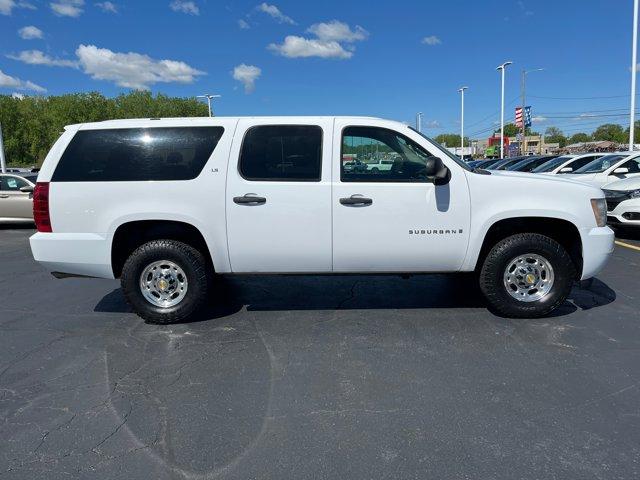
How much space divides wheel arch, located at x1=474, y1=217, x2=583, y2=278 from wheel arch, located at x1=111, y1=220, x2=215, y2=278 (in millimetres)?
2734

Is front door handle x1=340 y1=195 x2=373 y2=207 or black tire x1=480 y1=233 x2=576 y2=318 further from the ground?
front door handle x1=340 y1=195 x2=373 y2=207

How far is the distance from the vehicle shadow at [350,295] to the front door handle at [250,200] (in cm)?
130

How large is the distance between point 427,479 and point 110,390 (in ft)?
7.50

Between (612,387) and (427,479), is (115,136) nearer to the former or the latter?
(427,479)

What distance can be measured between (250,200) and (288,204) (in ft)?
1.16

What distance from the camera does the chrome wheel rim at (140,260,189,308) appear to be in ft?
15.2

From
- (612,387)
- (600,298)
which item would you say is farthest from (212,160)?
(600,298)

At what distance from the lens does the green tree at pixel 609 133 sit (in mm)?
130575

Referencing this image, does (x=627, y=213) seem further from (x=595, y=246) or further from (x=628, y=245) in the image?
(x=595, y=246)

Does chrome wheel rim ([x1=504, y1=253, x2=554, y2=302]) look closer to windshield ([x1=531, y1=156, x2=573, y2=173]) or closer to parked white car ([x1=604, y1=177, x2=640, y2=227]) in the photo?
parked white car ([x1=604, y1=177, x2=640, y2=227])

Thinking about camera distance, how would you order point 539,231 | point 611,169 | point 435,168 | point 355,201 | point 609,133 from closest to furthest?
point 435,168 < point 355,201 < point 539,231 < point 611,169 < point 609,133

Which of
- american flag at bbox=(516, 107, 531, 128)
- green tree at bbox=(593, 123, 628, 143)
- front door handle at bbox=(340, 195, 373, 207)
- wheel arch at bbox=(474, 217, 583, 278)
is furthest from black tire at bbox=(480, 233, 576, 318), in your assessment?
green tree at bbox=(593, 123, 628, 143)

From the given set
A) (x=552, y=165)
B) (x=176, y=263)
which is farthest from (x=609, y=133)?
(x=176, y=263)

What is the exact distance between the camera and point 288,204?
4.35 meters
